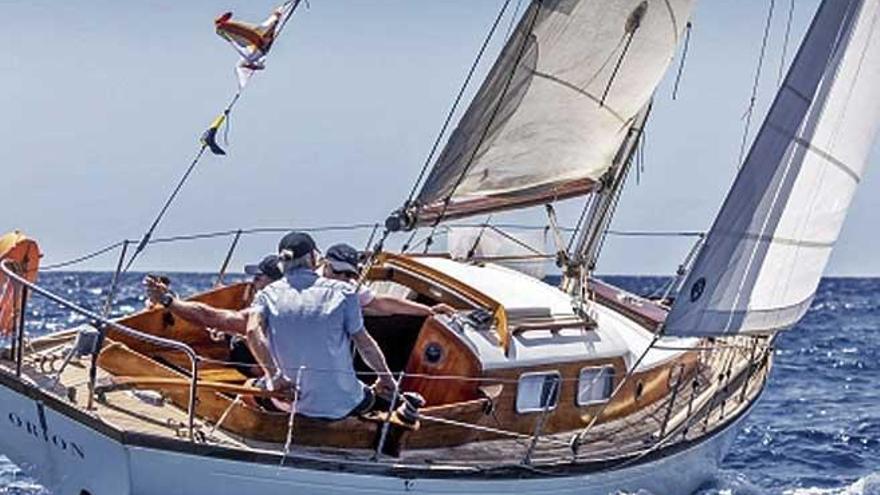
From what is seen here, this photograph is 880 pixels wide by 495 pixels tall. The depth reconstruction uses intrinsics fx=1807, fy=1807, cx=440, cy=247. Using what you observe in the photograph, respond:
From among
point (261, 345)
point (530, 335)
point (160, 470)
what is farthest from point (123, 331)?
point (530, 335)

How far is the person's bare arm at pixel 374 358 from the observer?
448 inches

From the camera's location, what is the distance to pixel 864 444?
18516 mm

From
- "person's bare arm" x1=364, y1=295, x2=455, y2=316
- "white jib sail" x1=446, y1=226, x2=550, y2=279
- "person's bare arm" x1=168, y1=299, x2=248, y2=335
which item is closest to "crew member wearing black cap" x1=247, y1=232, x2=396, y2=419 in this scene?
"person's bare arm" x1=364, y1=295, x2=455, y2=316

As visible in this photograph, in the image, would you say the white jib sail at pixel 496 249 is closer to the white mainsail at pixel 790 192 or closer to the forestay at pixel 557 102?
the forestay at pixel 557 102

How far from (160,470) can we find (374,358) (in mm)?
1594

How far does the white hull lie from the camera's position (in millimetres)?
10656

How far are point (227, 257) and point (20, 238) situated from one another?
2466mm

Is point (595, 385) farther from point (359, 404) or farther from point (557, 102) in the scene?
point (557, 102)

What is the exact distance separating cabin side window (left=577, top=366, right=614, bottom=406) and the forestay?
185 centimetres

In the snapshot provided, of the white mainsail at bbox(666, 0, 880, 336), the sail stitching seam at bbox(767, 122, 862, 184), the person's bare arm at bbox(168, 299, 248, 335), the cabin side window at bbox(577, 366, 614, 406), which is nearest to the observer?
the white mainsail at bbox(666, 0, 880, 336)

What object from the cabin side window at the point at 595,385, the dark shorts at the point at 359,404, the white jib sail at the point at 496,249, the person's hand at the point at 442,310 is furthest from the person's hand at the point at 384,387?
the white jib sail at the point at 496,249

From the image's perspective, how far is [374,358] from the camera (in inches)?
451

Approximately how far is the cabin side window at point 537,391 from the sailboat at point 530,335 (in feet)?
0.07

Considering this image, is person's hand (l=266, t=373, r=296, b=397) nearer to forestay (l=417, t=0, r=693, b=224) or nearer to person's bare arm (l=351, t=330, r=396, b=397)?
person's bare arm (l=351, t=330, r=396, b=397)
